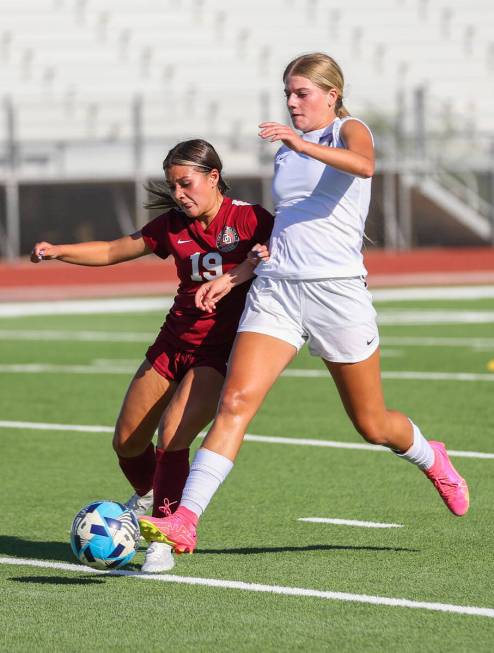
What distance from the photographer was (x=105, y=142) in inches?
1281

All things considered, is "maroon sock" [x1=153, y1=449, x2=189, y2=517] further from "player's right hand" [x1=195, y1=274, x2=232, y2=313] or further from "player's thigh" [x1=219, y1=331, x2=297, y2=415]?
"player's right hand" [x1=195, y1=274, x2=232, y2=313]

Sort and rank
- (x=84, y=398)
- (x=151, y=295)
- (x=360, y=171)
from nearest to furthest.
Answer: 1. (x=360, y=171)
2. (x=84, y=398)
3. (x=151, y=295)

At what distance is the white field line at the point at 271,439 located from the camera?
981 cm

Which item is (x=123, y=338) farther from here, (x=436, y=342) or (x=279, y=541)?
(x=279, y=541)

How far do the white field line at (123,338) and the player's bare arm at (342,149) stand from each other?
11.4 metres

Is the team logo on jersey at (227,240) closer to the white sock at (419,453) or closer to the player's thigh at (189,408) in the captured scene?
the player's thigh at (189,408)

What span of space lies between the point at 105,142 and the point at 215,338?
26209mm

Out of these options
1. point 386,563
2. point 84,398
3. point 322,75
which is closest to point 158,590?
point 386,563

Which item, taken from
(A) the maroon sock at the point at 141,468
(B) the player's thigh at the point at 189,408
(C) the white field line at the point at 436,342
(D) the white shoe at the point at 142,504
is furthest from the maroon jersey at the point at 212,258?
(C) the white field line at the point at 436,342

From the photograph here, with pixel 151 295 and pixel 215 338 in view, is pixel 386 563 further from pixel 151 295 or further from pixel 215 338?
pixel 151 295

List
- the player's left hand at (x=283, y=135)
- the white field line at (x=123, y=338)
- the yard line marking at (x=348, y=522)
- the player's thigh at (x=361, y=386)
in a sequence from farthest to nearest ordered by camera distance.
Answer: the white field line at (x=123, y=338) → the yard line marking at (x=348, y=522) → the player's thigh at (x=361, y=386) → the player's left hand at (x=283, y=135)

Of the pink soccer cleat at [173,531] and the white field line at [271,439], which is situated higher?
the pink soccer cleat at [173,531]

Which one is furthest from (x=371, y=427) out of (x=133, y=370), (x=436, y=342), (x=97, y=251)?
(x=436, y=342)

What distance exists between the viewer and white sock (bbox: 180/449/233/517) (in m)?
6.14
